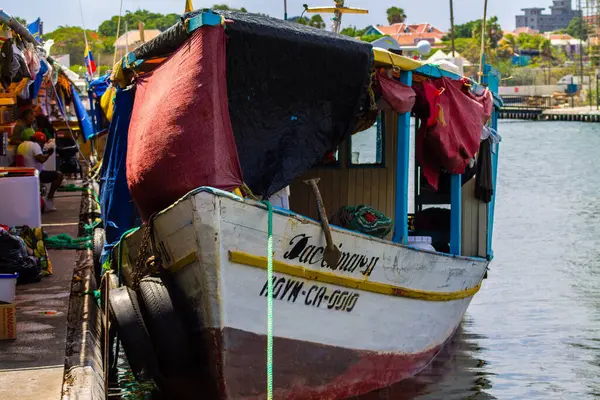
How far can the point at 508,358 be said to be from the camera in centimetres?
1227

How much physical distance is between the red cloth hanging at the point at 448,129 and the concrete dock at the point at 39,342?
358 cm

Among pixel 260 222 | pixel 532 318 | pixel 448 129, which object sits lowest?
pixel 532 318

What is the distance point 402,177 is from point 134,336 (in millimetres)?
2798

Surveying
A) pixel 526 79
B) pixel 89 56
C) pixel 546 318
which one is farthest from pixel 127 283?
pixel 526 79

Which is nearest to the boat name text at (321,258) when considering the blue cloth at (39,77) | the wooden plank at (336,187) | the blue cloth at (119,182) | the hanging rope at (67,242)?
the wooden plank at (336,187)

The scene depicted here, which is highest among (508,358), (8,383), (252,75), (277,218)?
(252,75)

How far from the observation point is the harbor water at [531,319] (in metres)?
11.0

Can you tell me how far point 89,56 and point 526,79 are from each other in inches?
4507

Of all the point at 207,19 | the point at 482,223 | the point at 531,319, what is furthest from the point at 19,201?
the point at 531,319

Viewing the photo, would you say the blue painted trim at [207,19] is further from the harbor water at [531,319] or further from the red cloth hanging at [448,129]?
the harbor water at [531,319]

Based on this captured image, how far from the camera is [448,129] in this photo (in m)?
9.20

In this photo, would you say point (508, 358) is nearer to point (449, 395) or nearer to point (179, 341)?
point (449, 395)

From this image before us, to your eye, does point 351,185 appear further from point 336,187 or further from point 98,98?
point 98,98

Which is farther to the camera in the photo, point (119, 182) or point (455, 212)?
point (455, 212)
